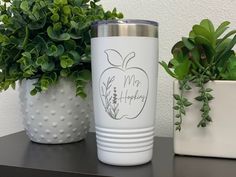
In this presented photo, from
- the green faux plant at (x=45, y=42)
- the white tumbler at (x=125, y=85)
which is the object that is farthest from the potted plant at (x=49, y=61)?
the white tumbler at (x=125, y=85)

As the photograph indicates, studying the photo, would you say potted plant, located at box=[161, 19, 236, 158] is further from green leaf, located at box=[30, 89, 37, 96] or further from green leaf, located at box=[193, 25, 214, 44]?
green leaf, located at box=[30, 89, 37, 96]

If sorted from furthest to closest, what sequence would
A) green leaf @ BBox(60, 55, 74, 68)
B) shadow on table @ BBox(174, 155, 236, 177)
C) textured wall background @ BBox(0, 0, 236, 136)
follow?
textured wall background @ BBox(0, 0, 236, 136) → green leaf @ BBox(60, 55, 74, 68) → shadow on table @ BBox(174, 155, 236, 177)

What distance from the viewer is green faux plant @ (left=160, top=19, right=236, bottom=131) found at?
0.52 metres

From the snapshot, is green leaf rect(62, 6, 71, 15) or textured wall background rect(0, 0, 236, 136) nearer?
green leaf rect(62, 6, 71, 15)

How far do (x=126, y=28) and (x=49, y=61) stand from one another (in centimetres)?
17

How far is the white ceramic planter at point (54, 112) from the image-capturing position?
61 cm

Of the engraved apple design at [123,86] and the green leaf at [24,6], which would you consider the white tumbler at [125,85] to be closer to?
the engraved apple design at [123,86]

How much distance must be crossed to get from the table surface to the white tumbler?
3cm

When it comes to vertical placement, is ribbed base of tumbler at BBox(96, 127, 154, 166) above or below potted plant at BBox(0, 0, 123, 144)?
below

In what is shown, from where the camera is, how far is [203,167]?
1.62 feet

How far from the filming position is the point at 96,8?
26.0 inches

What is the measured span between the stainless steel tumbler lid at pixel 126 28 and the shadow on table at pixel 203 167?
0.19 m

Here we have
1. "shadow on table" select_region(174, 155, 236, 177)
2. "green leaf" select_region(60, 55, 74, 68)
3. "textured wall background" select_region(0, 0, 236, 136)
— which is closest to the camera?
"shadow on table" select_region(174, 155, 236, 177)

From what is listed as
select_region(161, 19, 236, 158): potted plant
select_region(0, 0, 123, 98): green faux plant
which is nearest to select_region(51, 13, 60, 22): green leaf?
select_region(0, 0, 123, 98): green faux plant
